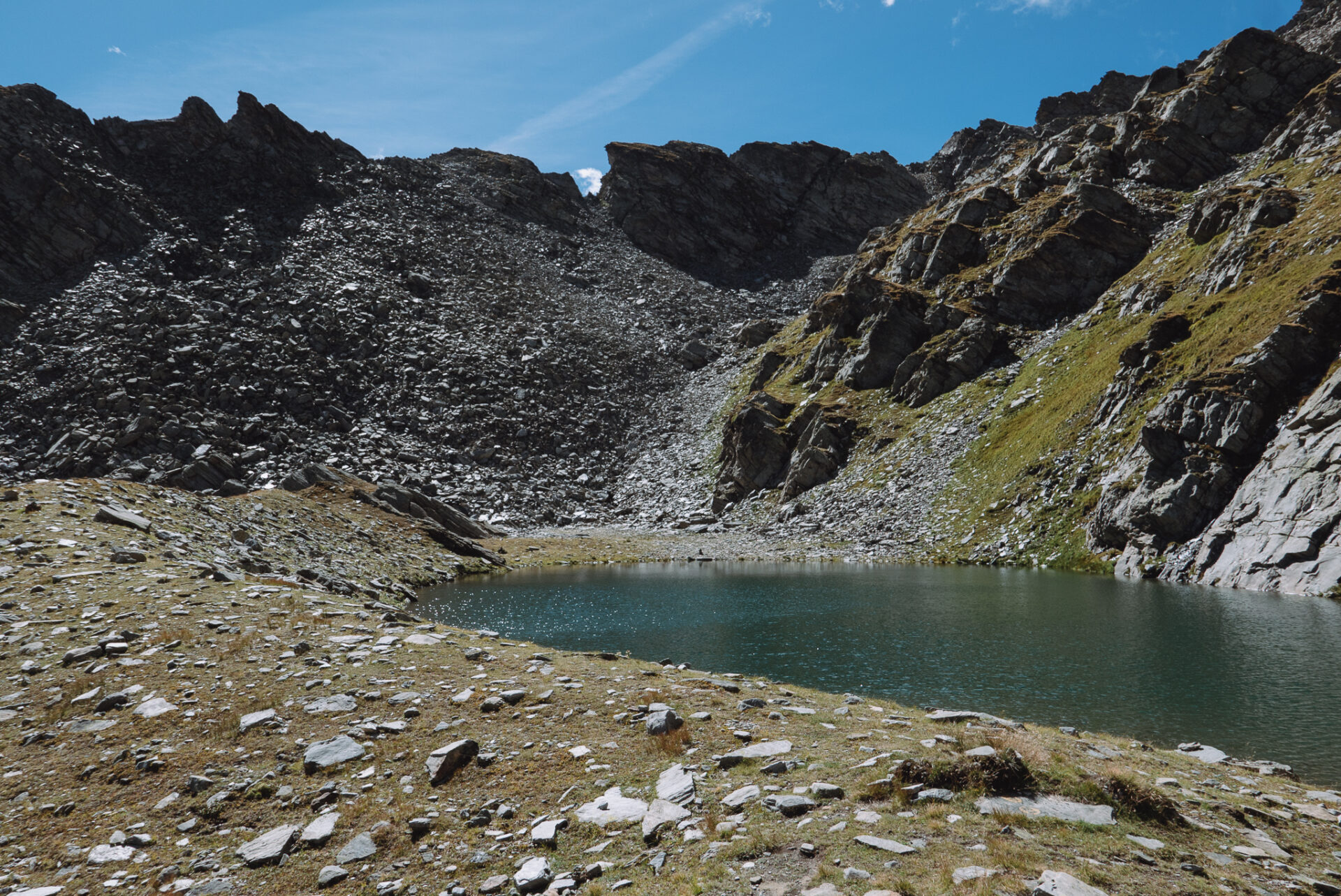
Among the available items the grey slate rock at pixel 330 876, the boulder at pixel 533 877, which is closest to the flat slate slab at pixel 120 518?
the grey slate rock at pixel 330 876

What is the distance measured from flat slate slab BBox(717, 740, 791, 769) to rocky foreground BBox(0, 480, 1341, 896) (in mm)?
40

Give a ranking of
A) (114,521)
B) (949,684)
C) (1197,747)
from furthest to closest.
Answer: (114,521) < (949,684) < (1197,747)

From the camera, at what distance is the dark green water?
62.1 feet

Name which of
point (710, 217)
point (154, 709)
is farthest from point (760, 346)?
point (154, 709)

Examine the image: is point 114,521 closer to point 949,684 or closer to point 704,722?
point 704,722

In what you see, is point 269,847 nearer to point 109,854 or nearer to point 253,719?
point 109,854

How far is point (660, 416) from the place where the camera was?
115125 millimetres

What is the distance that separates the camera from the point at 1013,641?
27797 millimetres

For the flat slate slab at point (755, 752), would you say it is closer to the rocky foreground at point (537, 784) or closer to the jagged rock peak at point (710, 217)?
the rocky foreground at point (537, 784)

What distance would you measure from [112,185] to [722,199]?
137453 mm

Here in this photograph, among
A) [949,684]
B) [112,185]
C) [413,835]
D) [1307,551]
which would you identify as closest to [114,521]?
[413,835]

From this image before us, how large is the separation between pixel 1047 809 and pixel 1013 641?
20.9 m

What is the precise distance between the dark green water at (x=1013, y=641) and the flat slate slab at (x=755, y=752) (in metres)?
10.4

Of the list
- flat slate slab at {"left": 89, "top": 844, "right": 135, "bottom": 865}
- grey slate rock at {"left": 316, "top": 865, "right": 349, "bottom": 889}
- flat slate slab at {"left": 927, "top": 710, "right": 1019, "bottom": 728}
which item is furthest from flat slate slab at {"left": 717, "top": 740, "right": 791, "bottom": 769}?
flat slate slab at {"left": 89, "top": 844, "right": 135, "bottom": 865}
